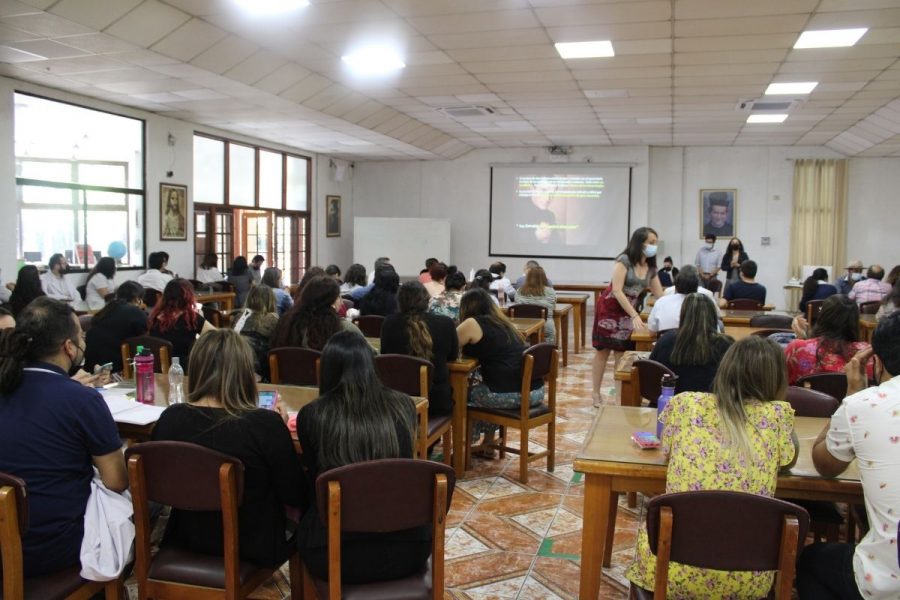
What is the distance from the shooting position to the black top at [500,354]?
14.7 ft

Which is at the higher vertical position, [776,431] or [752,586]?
[776,431]

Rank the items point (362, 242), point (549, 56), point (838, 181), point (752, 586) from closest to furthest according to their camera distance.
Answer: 1. point (752, 586)
2. point (549, 56)
3. point (838, 181)
4. point (362, 242)

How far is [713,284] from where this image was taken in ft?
33.4

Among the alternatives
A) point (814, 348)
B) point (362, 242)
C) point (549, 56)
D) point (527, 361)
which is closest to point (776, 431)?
point (814, 348)

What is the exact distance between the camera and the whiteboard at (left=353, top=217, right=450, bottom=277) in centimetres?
1450

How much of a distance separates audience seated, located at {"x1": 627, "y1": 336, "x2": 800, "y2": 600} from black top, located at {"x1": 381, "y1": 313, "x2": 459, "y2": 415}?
2053 mm

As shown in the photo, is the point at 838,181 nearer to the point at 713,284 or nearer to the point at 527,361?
the point at 713,284

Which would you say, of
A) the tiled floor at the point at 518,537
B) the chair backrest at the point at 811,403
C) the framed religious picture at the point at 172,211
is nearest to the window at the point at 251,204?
the framed religious picture at the point at 172,211

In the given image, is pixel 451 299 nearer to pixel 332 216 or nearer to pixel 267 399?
pixel 267 399

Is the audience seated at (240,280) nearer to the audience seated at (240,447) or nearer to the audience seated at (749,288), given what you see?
the audience seated at (749,288)

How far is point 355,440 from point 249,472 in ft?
1.11

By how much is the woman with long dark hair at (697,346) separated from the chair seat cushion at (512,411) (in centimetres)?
102

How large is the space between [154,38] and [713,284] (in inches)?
296

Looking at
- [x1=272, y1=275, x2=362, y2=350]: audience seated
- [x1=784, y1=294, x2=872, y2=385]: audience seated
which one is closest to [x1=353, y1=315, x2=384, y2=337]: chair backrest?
[x1=272, y1=275, x2=362, y2=350]: audience seated
